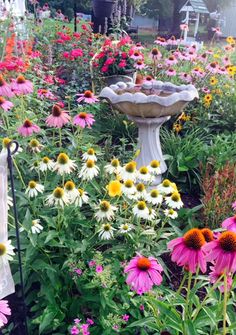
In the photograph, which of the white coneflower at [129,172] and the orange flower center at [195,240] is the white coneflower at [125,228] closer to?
the white coneflower at [129,172]

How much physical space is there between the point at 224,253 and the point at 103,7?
23.2 ft

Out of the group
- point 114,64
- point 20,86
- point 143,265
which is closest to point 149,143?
point 20,86

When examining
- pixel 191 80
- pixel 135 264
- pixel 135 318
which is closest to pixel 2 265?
pixel 135 264

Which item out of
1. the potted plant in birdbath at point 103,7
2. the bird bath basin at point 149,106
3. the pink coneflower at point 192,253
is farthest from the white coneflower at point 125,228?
the potted plant in birdbath at point 103,7

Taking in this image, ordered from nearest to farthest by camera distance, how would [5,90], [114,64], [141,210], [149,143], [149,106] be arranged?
[141,210] → [5,90] → [149,106] → [149,143] → [114,64]

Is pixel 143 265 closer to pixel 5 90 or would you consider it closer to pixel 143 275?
pixel 143 275

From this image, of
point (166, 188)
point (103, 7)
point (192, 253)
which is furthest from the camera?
point (103, 7)

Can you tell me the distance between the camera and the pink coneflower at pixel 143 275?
118cm

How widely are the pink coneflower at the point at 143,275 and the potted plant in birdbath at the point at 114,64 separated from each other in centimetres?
307

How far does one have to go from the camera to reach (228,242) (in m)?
1.01

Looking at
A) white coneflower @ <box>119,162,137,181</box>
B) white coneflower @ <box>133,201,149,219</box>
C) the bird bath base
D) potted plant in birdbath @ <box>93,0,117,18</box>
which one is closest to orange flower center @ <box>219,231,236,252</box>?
white coneflower @ <box>133,201,149,219</box>

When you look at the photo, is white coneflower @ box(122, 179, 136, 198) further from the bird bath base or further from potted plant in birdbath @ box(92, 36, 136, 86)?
potted plant in birdbath @ box(92, 36, 136, 86)

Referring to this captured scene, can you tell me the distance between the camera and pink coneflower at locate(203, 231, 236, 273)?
1.00 meters

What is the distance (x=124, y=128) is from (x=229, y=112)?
994mm
